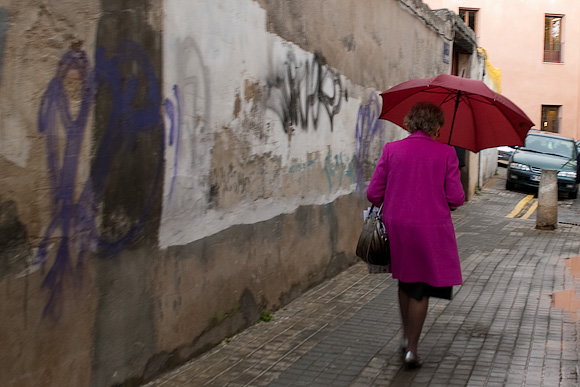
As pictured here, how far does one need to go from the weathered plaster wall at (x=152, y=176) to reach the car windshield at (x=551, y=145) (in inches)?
515

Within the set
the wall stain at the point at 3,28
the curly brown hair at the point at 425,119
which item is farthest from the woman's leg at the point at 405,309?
the wall stain at the point at 3,28

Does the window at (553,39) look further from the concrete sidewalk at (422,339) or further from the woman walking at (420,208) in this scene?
the woman walking at (420,208)

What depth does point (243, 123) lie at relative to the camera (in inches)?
219

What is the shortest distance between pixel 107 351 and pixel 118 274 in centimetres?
43

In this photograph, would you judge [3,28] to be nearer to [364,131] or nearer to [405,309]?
[405,309]

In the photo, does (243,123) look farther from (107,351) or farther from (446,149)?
(107,351)

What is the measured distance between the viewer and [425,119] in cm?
475

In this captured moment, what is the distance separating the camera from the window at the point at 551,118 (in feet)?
106

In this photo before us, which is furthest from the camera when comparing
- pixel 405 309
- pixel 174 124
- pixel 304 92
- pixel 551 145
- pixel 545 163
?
pixel 551 145

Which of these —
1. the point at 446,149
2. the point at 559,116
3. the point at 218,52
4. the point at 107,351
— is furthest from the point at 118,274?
the point at 559,116

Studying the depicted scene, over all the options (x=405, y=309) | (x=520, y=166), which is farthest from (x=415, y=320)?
(x=520, y=166)

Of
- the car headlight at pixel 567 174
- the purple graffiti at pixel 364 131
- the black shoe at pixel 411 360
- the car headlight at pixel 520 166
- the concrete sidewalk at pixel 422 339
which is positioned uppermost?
the purple graffiti at pixel 364 131

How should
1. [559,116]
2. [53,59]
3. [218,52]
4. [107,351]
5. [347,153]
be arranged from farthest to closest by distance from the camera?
[559,116] < [347,153] < [218,52] < [107,351] < [53,59]

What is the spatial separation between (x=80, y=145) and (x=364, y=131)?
5.53 m
